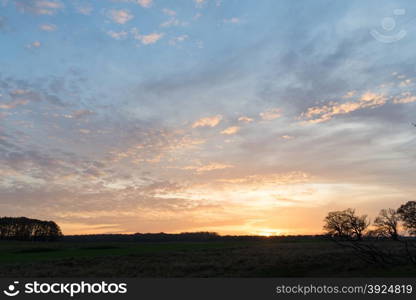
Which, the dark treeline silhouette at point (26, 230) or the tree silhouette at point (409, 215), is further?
the dark treeline silhouette at point (26, 230)

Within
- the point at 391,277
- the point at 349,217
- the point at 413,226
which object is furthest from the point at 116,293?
the point at 349,217

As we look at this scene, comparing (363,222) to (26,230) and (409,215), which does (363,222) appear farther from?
(26,230)

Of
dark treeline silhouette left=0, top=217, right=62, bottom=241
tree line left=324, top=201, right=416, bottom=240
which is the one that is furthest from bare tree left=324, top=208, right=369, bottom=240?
dark treeline silhouette left=0, top=217, right=62, bottom=241

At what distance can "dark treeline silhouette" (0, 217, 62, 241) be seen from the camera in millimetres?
173337

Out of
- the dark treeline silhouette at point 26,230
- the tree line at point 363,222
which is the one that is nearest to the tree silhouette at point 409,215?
the tree line at point 363,222

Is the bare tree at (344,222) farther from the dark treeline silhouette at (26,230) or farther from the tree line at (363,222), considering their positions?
the dark treeline silhouette at (26,230)

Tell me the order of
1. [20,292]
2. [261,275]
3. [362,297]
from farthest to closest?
[261,275]
[20,292]
[362,297]

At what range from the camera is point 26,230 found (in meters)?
174

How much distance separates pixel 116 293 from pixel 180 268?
20.5 metres

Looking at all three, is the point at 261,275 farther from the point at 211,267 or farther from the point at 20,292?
the point at 20,292

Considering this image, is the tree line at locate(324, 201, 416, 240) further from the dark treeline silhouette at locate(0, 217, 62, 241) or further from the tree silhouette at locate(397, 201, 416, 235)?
the dark treeline silhouette at locate(0, 217, 62, 241)

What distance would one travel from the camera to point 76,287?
2108 cm

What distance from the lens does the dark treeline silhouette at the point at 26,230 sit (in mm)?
173337

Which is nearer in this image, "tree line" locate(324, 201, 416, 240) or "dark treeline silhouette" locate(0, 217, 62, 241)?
"tree line" locate(324, 201, 416, 240)
